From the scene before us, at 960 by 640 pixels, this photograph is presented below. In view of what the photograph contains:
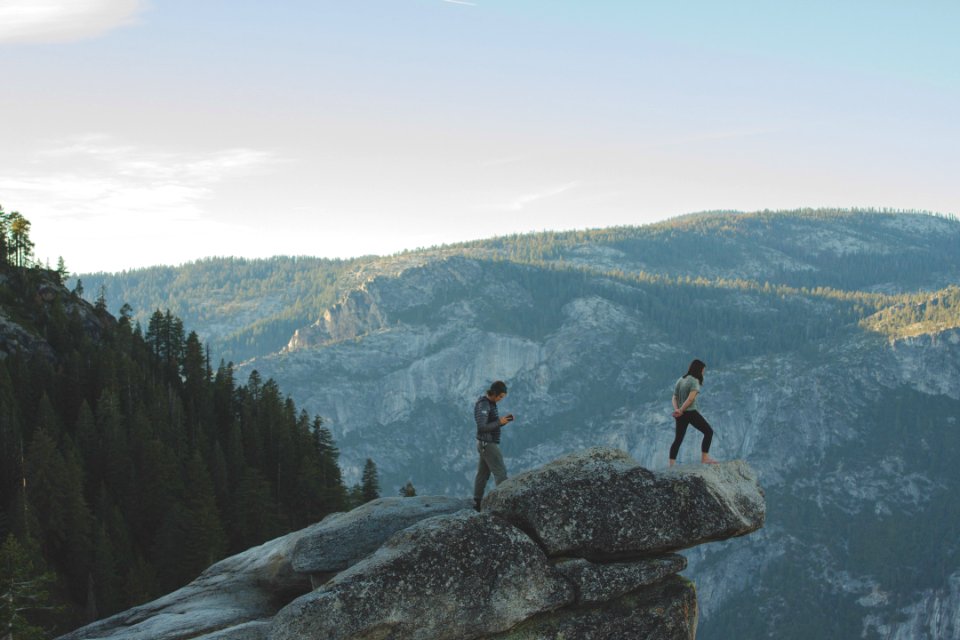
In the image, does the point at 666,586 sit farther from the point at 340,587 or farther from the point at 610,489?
the point at 340,587

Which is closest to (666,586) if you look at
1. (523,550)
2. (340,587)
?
(523,550)

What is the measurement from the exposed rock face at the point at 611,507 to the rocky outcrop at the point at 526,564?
1.2 inches

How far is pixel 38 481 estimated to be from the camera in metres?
112

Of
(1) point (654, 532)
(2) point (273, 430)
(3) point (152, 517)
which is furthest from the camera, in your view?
(2) point (273, 430)

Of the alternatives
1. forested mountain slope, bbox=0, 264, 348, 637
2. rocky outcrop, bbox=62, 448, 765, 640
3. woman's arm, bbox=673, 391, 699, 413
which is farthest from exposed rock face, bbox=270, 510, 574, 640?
forested mountain slope, bbox=0, 264, 348, 637

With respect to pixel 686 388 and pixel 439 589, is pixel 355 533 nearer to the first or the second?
pixel 439 589

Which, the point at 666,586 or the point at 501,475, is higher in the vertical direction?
the point at 501,475

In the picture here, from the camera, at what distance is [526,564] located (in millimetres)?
27031

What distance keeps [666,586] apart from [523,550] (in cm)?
468

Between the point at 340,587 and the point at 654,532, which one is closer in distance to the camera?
the point at 340,587

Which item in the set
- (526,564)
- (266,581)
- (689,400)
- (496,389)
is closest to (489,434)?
(496,389)

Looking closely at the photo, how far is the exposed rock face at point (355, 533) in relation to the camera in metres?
30.4

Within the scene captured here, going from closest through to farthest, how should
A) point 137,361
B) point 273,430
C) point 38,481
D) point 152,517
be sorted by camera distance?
point 38,481
point 152,517
point 273,430
point 137,361

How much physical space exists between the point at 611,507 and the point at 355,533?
8165 millimetres
